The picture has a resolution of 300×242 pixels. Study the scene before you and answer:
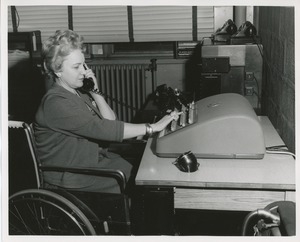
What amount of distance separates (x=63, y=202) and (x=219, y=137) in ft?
2.31

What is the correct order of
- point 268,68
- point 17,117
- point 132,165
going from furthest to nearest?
point 17,117 < point 268,68 < point 132,165

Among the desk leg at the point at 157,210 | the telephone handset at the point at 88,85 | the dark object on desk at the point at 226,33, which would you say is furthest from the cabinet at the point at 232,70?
the desk leg at the point at 157,210

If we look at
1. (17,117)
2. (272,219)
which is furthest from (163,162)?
(17,117)

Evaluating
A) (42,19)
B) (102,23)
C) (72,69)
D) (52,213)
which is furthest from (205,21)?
(52,213)

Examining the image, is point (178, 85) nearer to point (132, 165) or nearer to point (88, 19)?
point (88, 19)

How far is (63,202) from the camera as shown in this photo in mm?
1589

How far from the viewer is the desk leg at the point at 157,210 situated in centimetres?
148

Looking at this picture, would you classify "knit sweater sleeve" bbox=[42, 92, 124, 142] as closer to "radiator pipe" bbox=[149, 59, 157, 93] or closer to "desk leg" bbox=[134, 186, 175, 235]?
"desk leg" bbox=[134, 186, 175, 235]

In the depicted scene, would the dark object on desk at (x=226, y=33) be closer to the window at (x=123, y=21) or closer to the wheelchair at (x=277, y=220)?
the window at (x=123, y=21)

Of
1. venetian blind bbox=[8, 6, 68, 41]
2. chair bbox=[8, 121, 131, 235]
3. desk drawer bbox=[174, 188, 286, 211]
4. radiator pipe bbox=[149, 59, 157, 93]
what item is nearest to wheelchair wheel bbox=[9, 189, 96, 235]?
chair bbox=[8, 121, 131, 235]

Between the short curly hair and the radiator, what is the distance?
85.3 inches

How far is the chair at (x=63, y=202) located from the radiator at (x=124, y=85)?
2.31 m

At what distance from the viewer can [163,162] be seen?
163 centimetres
